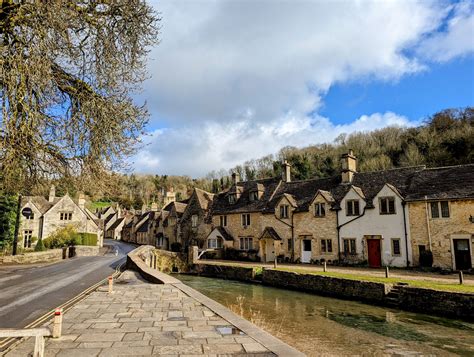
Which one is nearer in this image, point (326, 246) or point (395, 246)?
point (395, 246)

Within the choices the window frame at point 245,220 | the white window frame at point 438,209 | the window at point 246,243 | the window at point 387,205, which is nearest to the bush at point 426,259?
the white window frame at point 438,209

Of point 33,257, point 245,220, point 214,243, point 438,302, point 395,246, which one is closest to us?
point 438,302

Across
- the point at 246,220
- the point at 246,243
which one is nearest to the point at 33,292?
the point at 246,243

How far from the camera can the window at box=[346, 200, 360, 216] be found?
29688 millimetres

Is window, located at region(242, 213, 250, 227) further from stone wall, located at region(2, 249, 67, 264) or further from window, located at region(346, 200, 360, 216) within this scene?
stone wall, located at region(2, 249, 67, 264)

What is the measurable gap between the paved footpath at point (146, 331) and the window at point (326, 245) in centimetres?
2138

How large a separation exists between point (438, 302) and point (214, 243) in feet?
89.2

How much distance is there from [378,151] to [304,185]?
42.6 meters

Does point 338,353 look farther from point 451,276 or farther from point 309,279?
point 451,276

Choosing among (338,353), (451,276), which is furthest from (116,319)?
(451,276)

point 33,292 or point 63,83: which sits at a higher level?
point 63,83

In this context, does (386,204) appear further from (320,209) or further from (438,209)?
(320,209)

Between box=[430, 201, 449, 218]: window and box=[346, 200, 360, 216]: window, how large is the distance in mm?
5795

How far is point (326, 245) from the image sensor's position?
3127cm
